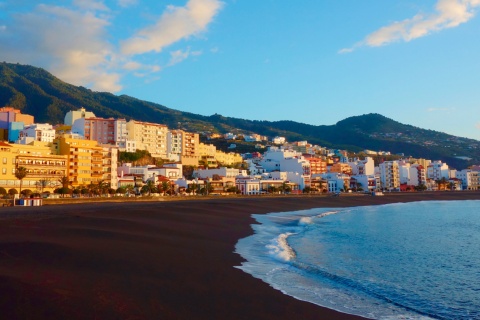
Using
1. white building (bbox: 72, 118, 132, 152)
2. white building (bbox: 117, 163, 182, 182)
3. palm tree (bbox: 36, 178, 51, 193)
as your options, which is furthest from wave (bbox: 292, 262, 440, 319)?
white building (bbox: 72, 118, 132, 152)

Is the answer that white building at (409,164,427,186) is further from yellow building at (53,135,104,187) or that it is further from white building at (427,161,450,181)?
yellow building at (53,135,104,187)

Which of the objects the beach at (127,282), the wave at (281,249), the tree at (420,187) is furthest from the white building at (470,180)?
the beach at (127,282)

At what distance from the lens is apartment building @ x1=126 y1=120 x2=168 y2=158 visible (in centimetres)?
10125

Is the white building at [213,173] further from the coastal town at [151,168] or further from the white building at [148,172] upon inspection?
the white building at [148,172]

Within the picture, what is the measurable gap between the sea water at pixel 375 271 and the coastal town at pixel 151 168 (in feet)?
144

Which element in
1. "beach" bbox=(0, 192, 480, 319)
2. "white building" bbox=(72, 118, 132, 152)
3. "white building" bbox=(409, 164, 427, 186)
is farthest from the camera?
"white building" bbox=(409, 164, 427, 186)

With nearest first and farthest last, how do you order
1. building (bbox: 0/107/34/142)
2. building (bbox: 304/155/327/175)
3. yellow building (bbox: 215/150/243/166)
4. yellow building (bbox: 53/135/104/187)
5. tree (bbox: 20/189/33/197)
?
tree (bbox: 20/189/33/197) → yellow building (bbox: 53/135/104/187) → building (bbox: 0/107/34/142) → yellow building (bbox: 215/150/243/166) → building (bbox: 304/155/327/175)

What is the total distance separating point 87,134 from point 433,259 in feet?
299

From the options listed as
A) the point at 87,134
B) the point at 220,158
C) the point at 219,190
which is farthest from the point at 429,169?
the point at 87,134

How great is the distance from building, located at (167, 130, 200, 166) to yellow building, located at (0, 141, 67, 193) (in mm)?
43717

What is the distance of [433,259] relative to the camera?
1775cm

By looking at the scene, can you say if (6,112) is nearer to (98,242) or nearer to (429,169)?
(98,242)

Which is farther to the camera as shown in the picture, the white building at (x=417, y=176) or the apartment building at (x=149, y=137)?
the white building at (x=417, y=176)

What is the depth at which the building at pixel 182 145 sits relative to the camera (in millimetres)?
109125
